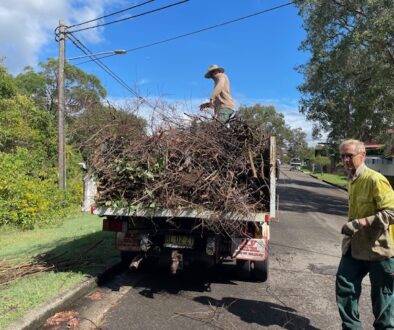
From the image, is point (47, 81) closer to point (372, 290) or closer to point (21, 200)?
point (21, 200)

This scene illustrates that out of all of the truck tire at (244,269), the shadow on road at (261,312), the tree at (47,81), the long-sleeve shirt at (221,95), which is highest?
the tree at (47,81)

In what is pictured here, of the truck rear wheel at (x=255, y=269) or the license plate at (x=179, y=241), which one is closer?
the license plate at (x=179, y=241)

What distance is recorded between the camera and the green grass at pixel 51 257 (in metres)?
4.88

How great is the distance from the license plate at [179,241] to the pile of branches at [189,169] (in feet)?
1.73

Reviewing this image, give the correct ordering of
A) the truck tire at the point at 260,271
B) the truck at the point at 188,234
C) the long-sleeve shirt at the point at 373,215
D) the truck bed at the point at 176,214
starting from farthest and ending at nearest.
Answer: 1. the truck tire at the point at 260,271
2. the truck at the point at 188,234
3. the truck bed at the point at 176,214
4. the long-sleeve shirt at the point at 373,215

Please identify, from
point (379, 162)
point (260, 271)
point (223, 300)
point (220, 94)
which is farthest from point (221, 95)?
point (379, 162)

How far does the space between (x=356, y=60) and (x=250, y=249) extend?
15551 mm

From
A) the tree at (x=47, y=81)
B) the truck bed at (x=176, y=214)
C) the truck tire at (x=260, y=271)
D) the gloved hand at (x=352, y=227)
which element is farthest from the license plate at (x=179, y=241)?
the tree at (x=47, y=81)

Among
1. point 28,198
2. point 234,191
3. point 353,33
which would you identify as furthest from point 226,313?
point 353,33

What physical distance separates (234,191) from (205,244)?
2.99ft

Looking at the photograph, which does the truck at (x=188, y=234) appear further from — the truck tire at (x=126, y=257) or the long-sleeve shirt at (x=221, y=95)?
the long-sleeve shirt at (x=221, y=95)

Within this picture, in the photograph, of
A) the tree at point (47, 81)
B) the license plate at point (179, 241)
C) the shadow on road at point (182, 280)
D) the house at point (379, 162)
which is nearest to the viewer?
the license plate at point (179, 241)

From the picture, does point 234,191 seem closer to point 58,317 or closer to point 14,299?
point 58,317

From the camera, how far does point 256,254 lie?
229 inches
